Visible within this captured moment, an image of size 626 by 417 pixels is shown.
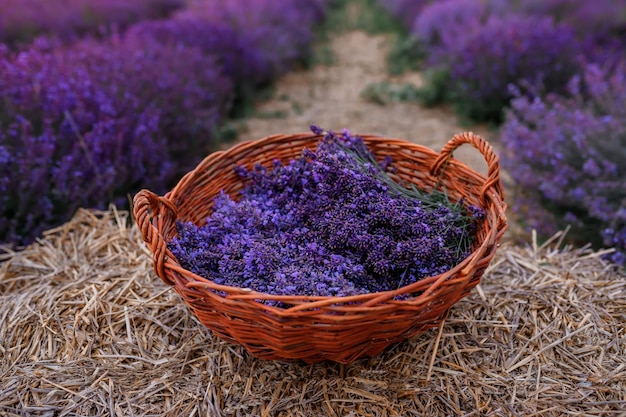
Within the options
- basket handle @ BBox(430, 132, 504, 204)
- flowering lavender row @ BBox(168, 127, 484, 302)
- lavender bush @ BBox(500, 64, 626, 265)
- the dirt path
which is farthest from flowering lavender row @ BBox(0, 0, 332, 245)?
lavender bush @ BBox(500, 64, 626, 265)

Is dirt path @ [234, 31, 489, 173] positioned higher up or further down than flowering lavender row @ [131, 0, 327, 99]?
further down

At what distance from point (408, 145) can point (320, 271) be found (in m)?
0.75

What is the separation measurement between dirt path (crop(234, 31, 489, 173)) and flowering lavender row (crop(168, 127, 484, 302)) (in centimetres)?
210

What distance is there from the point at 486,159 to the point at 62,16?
485cm

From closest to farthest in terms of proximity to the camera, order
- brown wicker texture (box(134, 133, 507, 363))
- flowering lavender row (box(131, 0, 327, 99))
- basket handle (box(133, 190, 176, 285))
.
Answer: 1. brown wicker texture (box(134, 133, 507, 363))
2. basket handle (box(133, 190, 176, 285))
3. flowering lavender row (box(131, 0, 327, 99))

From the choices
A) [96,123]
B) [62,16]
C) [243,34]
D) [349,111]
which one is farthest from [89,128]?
[62,16]

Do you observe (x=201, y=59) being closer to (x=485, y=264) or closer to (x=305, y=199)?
(x=305, y=199)

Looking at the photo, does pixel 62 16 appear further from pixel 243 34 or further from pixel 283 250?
pixel 283 250

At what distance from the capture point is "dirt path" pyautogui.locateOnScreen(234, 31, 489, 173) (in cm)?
425

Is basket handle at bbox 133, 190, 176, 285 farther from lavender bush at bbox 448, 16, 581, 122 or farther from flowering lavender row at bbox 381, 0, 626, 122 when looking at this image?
lavender bush at bbox 448, 16, 581, 122

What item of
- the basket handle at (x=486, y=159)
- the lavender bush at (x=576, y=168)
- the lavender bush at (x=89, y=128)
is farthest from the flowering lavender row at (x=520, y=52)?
the basket handle at (x=486, y=159)

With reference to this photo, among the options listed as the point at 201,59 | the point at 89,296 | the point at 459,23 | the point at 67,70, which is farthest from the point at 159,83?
the point at 459,23

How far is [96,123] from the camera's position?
2.89 m

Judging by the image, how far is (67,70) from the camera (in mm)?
3154
